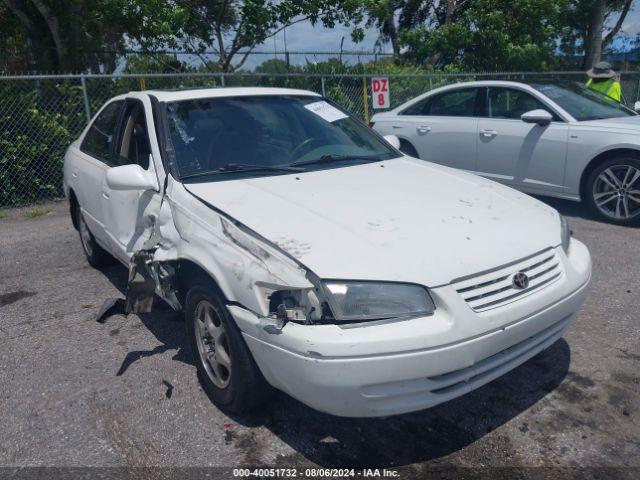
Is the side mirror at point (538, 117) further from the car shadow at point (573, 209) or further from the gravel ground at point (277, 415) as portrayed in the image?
the gravel ground at point (277, 415)

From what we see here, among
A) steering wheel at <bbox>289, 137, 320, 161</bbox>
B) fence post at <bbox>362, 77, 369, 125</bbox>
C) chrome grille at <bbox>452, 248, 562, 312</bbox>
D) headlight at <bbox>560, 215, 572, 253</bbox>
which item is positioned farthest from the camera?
fence post at <bbox>362, 77, 369, 125</bbox>

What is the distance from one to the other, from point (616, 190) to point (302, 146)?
391 centimetres

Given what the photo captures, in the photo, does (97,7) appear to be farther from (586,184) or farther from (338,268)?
(338,268)

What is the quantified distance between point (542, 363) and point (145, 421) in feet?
7.35

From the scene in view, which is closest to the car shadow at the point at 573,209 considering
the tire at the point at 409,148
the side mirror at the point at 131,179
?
the tire at the point at 409,148

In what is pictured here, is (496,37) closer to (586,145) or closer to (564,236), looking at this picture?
(586,145)

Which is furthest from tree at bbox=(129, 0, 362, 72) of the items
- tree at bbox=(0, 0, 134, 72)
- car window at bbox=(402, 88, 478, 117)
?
car window at bbox=(402, 88, 478, 117)

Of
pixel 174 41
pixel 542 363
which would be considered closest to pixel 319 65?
pixel 174 41

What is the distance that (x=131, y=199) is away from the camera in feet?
12.3

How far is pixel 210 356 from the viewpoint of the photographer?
3.03m

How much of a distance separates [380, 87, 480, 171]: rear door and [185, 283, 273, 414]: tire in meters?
5.13

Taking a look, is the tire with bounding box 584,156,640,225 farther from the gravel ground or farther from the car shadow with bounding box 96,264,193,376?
the car shadow with bounding box 96,264,193,376

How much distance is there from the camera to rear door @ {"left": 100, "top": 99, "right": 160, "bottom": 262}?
11.6ft

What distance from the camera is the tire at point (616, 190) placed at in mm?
5969
